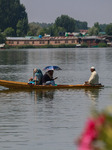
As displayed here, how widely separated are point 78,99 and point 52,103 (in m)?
2.08

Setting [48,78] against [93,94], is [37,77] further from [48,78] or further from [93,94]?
[93,94]

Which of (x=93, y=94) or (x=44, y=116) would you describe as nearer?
(x=44, y=116)

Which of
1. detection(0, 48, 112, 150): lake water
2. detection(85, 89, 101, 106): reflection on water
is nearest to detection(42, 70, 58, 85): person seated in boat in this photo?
detection(0, 48, 112, 150): lake water

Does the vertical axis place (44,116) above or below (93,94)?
above

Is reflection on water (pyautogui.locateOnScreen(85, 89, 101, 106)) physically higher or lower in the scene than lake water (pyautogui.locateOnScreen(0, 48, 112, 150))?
lower

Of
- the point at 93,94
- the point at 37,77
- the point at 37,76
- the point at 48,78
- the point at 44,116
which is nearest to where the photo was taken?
the point at 44,116

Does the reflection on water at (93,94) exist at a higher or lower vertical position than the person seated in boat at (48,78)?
lower

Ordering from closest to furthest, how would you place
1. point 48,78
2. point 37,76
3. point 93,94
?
point 93,94 < point 37,76 < point 48,78

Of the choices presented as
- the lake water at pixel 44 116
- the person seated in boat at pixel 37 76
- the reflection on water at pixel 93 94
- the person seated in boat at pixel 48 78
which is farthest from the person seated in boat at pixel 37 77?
the reflection on water at pixel 93 94

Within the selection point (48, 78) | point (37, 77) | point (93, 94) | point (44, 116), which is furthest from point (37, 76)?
point (44, 116)

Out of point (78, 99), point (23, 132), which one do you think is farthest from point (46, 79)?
point (23, 132)

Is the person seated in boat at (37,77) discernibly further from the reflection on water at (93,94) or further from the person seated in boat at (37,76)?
the reflection on water at (93,94)

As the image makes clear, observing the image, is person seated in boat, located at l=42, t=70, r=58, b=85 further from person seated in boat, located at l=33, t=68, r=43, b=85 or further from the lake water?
the lake water

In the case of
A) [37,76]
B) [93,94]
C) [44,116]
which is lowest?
[93,94]
